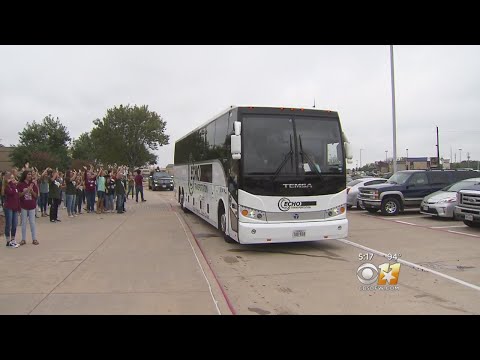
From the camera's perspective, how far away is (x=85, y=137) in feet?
256

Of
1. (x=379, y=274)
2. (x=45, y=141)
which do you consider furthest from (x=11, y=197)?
(x=45, y=141)

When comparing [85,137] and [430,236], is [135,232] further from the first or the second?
[85,137]

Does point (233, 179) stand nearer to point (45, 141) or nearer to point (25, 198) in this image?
point (25, 198)

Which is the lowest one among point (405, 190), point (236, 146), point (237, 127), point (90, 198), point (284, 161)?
point (90, 198)

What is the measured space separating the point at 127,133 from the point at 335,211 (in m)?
49.8

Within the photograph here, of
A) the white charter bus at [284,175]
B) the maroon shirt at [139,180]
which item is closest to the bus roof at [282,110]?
the white charter bus at [284,175]

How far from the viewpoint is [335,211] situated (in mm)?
9469

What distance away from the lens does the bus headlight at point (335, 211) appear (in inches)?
370

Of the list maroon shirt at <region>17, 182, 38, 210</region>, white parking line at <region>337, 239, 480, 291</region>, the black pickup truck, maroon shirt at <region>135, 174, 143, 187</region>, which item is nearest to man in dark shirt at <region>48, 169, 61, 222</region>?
maroon shirt at <region>17, 182, 38, 210</region>

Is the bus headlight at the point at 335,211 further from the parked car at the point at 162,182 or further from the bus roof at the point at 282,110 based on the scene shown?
the parked car at the point at 162,182

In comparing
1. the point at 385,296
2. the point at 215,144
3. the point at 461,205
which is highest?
the point at 215,144

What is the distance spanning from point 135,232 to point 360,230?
6903mm

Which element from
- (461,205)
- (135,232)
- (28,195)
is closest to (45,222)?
(135,232)

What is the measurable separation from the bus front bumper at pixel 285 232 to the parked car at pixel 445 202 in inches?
275
